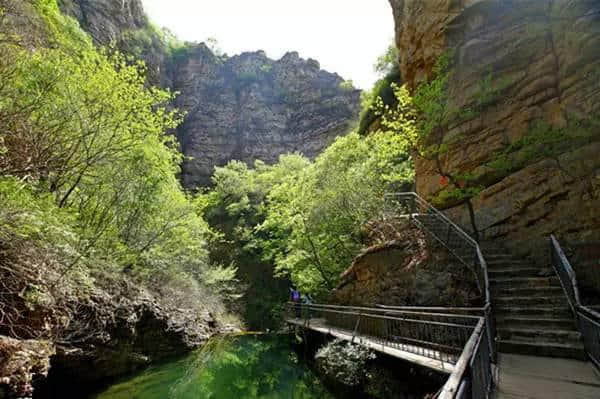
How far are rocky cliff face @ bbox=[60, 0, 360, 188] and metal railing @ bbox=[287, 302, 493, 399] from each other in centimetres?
3181

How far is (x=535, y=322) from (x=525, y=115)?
7130mm

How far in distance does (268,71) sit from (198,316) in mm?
39138

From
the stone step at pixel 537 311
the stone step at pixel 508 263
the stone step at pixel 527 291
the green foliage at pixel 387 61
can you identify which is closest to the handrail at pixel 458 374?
the stone step at pixel 537 311

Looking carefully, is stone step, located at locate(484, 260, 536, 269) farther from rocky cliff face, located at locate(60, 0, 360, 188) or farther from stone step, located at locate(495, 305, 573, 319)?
rocky cliff face, located at locate(60, 0, 360, 188)

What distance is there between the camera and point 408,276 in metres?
9.04

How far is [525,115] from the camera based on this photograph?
1024 cm

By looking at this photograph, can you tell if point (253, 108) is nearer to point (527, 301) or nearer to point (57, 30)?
point (57, 30)

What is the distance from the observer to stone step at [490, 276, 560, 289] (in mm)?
7070

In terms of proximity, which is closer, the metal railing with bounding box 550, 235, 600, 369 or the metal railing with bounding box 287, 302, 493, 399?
the metal railing with bounding box 287, 302, 493, 399

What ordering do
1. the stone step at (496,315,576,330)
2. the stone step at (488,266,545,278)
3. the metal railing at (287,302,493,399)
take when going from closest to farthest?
the metal railing at (287,302,493,399)
the stone step at (496,315,576,330)
the stone step at (488,266,545,278)

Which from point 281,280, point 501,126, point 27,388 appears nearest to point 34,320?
point 27,388

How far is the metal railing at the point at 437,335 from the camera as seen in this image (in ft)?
8.96

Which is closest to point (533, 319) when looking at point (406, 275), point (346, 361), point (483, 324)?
point (483, 324)

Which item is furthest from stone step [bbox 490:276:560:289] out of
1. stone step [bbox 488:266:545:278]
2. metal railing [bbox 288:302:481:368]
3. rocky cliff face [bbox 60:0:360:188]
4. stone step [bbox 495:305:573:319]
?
rocky cliff face [bbox 60:0:360:188]
